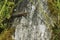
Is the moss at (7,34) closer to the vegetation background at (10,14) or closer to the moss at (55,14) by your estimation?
the vegetation background at (10,14)

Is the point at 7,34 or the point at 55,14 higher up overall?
the point at 55,14

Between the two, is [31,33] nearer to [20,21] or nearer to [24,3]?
[20,21]

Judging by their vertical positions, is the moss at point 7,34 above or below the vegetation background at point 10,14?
below

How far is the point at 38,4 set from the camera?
127 centimetres

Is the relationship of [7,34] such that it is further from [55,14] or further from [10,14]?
[55,14]

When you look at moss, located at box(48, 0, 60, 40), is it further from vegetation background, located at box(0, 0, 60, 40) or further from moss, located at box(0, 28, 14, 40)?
moss, located at box(0, 28, 14, 40)

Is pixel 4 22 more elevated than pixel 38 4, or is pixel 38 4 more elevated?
pixel 38 4

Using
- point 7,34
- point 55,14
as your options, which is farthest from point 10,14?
point 55,14

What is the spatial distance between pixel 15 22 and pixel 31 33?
5.5 inches

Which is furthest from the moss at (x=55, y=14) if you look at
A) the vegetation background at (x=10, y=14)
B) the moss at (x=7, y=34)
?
the moss at (x=7, y=34)

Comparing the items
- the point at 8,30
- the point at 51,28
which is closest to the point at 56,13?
the point at 51,28

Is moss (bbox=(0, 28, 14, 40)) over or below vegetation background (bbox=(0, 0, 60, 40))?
below

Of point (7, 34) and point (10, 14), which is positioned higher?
point (10, 14)

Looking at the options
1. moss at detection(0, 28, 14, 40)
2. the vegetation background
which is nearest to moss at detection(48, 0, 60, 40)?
the vegetation background
